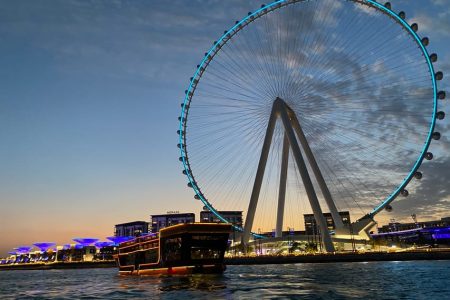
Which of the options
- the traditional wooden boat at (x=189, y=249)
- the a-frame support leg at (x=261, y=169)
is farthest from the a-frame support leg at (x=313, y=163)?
the traditional wooden boat at (x=189, y=249)

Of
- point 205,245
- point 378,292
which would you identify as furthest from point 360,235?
point 378,292

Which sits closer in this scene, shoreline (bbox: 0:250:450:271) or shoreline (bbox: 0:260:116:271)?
shoreline (bbox: 0:250:450:271)

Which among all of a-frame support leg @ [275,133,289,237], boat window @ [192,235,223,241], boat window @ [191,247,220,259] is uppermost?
a-frame support leg @ [275,133,289,237]

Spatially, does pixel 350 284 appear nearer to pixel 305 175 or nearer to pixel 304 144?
pixel 305 175

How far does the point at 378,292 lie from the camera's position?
24.9m

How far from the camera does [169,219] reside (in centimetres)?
19762

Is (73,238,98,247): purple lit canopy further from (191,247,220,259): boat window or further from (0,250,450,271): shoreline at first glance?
(191,247,220,259): boat window

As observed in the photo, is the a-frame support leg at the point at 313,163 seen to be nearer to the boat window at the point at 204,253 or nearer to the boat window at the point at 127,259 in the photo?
the boat window at the point at 204,253

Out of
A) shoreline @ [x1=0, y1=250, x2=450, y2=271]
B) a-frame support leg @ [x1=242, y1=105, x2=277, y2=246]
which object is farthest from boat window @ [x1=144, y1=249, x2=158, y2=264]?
shoreline @ [x1=0, y1=250, x2=450, y2=271]

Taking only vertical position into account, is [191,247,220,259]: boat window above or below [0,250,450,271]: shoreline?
above

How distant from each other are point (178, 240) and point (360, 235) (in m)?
42.4

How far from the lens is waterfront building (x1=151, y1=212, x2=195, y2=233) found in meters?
195

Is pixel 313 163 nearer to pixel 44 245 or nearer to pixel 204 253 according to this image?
pixel 204 253

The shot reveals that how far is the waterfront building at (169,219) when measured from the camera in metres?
195
